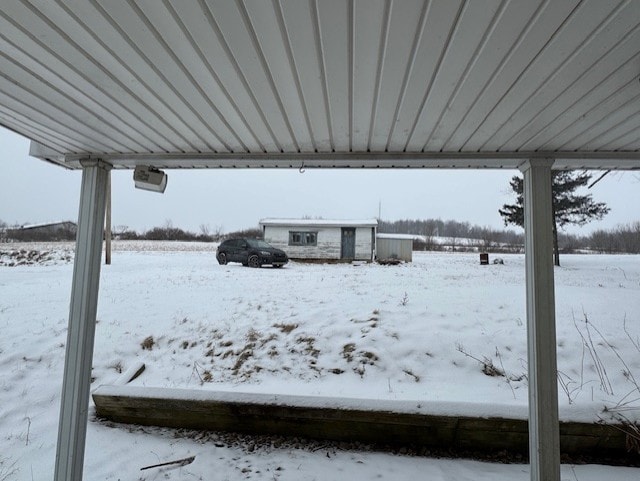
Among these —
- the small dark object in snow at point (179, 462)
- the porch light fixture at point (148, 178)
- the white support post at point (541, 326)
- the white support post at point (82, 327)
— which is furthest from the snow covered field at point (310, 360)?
the porch light fixture at point (148, 178)

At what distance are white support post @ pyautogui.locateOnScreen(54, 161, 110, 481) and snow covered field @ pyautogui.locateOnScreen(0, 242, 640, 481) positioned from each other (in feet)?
2.18

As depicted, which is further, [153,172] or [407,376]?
[407,376]

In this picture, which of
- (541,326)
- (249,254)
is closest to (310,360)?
(541,326)

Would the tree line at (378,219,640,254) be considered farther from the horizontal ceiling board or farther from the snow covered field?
the horizontal ceiling board

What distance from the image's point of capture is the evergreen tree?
42.9ft

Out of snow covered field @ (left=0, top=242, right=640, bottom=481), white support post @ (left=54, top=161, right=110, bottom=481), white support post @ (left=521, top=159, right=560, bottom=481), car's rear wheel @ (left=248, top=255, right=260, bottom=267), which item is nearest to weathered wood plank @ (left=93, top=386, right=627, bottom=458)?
snow covered field @ (left=0, top=242, right=640, bottom=481)

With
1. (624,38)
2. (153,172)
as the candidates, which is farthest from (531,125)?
(153,172)

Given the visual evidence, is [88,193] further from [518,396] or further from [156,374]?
[518,396]

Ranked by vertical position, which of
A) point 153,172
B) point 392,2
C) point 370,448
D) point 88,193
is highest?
point 392,2

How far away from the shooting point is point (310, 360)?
4.11m

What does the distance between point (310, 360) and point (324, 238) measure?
12393 millimetres

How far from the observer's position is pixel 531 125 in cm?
174

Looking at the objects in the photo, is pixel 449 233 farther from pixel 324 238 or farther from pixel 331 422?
pixel 331 422

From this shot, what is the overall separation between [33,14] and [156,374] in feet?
13.1
